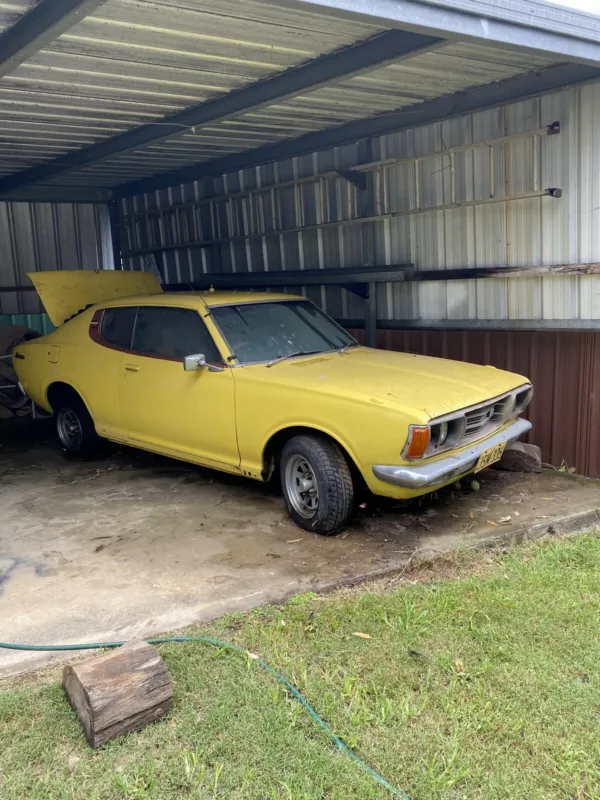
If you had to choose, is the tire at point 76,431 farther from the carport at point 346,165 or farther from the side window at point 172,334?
the side window at point 172,334

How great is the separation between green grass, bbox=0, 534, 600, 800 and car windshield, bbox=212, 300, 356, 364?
89.2 inches

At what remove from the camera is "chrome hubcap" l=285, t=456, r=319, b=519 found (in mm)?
4934

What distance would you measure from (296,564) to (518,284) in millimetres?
3398

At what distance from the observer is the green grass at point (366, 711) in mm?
2604

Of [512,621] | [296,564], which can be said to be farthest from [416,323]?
[512,621]

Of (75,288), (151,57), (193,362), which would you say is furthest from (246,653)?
(75,288)

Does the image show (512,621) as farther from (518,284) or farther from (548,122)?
(548,122)

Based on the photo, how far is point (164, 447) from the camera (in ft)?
19.3

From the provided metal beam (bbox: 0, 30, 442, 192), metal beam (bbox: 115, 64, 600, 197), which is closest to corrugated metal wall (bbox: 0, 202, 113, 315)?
metal beam (bbox: 115, 64, 600, 197)

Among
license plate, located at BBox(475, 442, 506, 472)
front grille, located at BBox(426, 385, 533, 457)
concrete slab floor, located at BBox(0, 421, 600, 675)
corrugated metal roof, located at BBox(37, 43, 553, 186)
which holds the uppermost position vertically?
corrugated metal roof, located at BBox(37, 43, 553, 186)

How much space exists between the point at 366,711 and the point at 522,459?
365 centimetres

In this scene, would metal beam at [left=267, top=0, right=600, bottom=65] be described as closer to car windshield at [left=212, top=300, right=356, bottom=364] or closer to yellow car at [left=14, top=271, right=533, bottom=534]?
yellow car at [left=14, top=271, right=533, bottom=534]

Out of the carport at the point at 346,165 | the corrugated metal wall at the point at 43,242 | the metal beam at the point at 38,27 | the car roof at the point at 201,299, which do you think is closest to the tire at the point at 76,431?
the carport at the point at 346,165

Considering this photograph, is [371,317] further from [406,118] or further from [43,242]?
[43,242]
